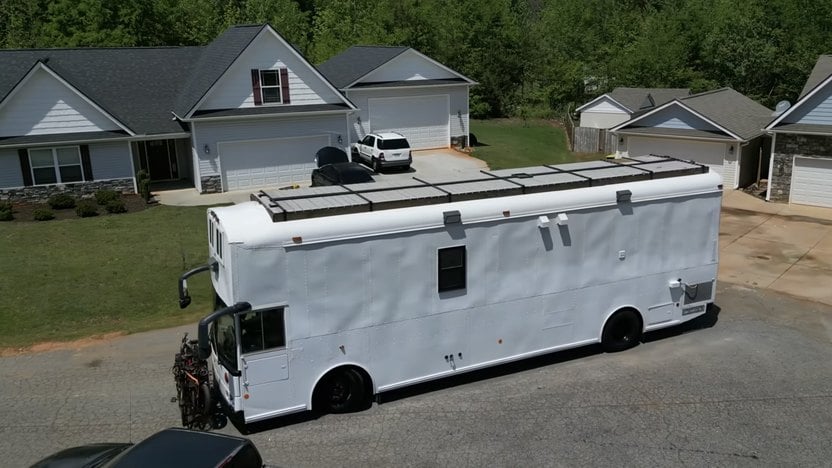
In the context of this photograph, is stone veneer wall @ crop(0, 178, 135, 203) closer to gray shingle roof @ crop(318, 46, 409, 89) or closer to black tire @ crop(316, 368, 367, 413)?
gray shingle roof @ crop(318, 46, 409, 89)

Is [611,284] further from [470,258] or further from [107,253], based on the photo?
[107,253]

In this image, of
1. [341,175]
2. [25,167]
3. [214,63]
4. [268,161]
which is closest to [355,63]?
[214,63]

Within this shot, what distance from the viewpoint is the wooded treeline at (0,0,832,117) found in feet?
158

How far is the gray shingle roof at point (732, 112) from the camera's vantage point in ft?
95.8

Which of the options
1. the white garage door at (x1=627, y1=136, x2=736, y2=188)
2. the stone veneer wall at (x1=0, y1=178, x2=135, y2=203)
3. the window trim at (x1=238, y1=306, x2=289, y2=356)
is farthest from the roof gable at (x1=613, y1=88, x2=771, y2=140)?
the window trim at (x1=238, y1=306, x2=289, y2=356)

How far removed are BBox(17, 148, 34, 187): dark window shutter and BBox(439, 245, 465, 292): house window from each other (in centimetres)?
2323

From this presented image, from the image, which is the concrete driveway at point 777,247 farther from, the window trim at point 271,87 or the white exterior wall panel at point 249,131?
the window trim at point 271,87

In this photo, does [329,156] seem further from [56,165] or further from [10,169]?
[10,169]

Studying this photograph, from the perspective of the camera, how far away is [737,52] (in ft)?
156

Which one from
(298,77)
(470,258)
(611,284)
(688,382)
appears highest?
(298,77)

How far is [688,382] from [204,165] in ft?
76.9

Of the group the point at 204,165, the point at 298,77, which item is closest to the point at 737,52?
the point at 298,77

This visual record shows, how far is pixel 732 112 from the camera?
3084 cm

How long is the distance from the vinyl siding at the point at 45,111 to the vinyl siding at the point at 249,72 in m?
4.69
